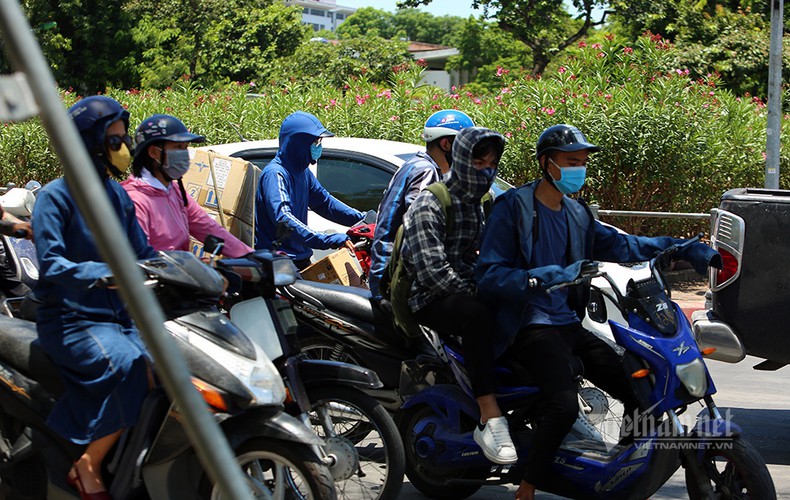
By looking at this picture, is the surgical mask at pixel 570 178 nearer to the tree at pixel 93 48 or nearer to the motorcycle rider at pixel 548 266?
the motorcycle rider at pixel 548 266

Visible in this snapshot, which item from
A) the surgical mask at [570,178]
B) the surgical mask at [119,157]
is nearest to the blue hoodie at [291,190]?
the surgical mask at [570,178]

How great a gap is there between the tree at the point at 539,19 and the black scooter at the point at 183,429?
25338 mm

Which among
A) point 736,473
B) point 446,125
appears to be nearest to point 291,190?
point 446,125

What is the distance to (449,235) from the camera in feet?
15.9

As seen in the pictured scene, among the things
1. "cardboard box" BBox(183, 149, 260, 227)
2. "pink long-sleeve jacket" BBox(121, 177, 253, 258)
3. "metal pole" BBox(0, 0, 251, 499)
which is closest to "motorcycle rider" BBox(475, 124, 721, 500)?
"pink long-sleeve jacket" BBox(121, 177, 253, 258)

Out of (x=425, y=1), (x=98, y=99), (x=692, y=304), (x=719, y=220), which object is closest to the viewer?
(x=98, y=99)

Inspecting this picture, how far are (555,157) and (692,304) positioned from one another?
6.64 m

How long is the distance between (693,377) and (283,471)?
1686 millimetres

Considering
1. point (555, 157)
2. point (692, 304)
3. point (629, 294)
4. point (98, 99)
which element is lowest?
point (692, 304)

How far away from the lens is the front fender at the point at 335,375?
14.6 feet

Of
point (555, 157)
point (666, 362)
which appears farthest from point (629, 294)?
point (555, 157)

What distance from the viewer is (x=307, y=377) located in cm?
451

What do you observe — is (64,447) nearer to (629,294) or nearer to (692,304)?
(629,294)

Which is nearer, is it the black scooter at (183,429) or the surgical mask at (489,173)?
the black scooter at (183,429)
